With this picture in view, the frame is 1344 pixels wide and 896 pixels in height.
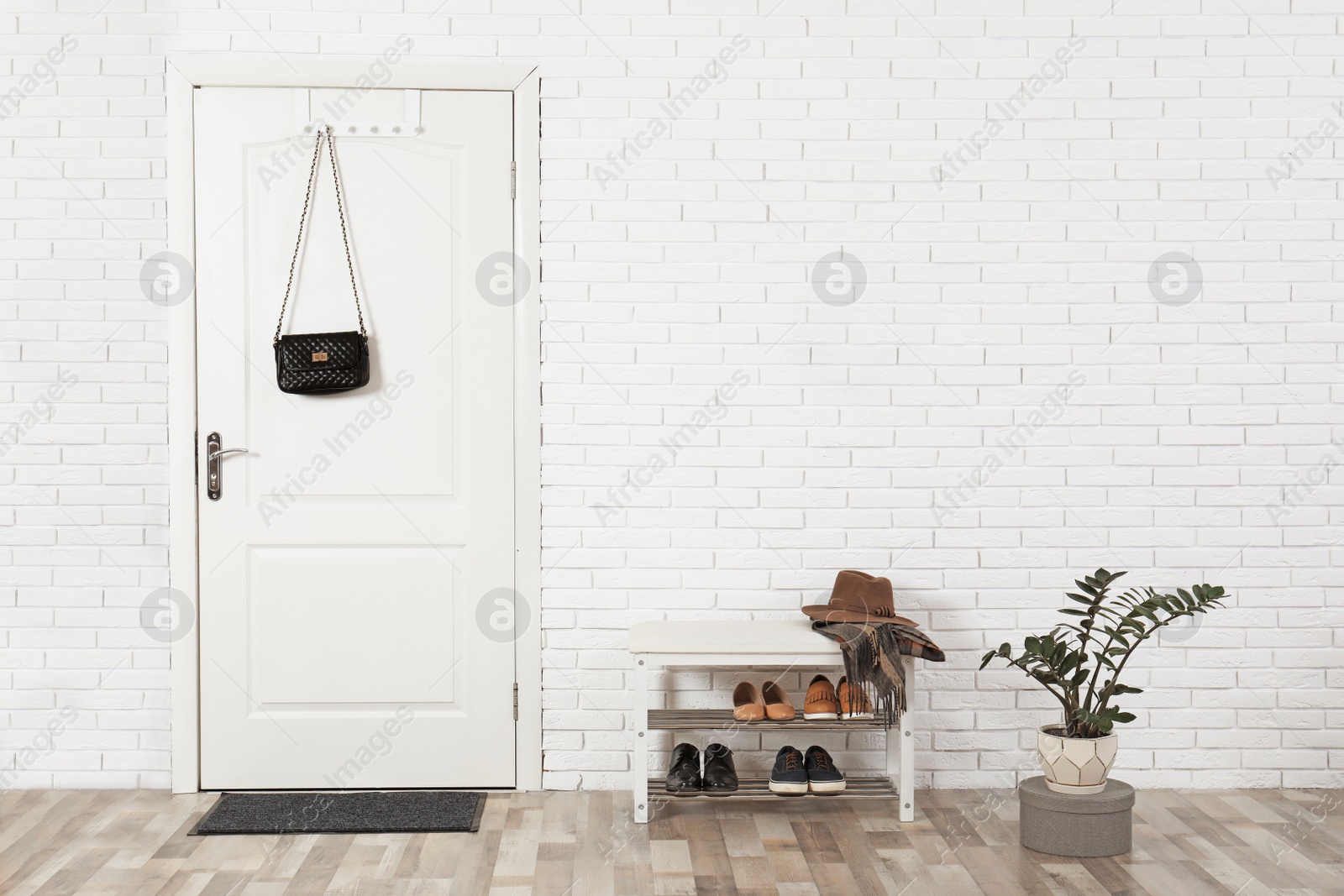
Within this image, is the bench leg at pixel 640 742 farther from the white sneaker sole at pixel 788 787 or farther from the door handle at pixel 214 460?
the door handle at pixel 214 460

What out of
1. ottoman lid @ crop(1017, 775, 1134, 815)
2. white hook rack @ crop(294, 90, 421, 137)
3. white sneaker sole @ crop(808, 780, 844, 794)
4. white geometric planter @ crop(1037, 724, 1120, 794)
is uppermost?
white hook rack @ crop(294, 90, 421, 137)

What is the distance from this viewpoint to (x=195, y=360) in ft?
10.3

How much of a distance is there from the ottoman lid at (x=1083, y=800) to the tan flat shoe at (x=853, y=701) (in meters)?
0.46

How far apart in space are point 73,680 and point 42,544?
0.42 metres

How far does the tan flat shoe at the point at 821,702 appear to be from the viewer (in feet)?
9.64

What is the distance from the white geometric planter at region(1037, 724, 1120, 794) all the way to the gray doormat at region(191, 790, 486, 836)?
62.0 inches

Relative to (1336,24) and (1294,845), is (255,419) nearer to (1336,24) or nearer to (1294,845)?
(1294,845)

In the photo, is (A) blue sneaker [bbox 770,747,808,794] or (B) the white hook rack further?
(B) the white hook rack

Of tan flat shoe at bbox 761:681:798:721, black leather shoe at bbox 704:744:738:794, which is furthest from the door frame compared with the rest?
tan flat shoe at bbox 761:681:798:721

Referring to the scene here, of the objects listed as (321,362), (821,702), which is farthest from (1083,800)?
(321,362)

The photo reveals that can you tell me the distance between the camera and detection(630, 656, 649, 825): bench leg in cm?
288

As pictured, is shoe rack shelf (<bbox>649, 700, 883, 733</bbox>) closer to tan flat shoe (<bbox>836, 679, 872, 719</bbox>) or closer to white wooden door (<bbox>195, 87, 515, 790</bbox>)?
tan flat shoe (<bbox>836, 679, 872, 719</bbox>)

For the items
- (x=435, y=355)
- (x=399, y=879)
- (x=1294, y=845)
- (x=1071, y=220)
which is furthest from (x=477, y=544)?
(x=1294, y=845)

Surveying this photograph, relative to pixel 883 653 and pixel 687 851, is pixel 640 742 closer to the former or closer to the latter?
pixel 687 851
